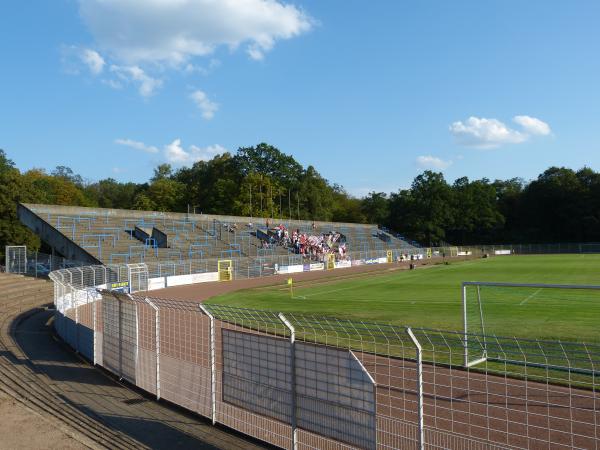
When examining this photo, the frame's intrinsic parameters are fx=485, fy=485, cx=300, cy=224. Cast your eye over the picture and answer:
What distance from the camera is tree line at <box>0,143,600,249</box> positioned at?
85.8 m

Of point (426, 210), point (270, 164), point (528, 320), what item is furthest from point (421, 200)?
point (528, 320)

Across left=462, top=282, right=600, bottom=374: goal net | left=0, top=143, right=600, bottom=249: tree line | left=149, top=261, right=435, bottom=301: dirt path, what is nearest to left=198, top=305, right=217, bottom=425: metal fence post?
left=462, top=282, right=600, bottom=374: goal net

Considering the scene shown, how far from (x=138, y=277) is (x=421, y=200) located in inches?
2875

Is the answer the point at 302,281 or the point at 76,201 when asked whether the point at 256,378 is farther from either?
the point at 76,201

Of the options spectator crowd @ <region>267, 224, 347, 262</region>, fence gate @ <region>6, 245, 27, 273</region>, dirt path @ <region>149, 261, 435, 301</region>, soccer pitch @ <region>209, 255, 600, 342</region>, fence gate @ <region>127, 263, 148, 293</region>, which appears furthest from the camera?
spectator crowd @ <region>267, 224, 347, 262</region>

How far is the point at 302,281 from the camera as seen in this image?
36875 millimetres

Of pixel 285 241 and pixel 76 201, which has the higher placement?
pixel 76 201

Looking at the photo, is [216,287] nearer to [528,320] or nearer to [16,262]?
[16,262]

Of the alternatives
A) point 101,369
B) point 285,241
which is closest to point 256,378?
point 101,369

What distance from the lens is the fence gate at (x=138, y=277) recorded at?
28.1 metres

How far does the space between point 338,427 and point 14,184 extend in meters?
52.9

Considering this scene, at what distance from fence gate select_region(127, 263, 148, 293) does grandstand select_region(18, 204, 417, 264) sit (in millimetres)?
4484

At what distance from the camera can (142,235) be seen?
4128 cm

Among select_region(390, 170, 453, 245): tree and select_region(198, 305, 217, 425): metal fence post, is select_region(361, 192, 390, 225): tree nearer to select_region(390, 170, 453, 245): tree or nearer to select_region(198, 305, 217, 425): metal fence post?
select_region(390, 170, 453, 245): tree
